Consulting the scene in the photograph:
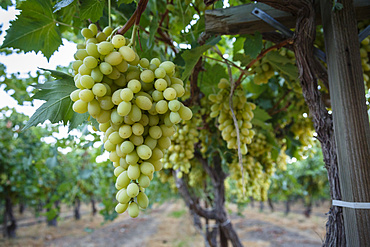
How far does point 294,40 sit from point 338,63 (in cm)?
18

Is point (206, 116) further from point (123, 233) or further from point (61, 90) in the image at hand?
point (123, 233)

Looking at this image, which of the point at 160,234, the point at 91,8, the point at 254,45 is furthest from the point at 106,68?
the point at 160,234

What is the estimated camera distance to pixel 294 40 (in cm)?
90

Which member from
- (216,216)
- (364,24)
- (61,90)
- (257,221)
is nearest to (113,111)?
(61,90)

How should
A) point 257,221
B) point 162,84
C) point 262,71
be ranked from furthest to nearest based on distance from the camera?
1. point 257,221
2. point 262,71
3. point 162,84

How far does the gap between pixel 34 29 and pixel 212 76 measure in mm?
957

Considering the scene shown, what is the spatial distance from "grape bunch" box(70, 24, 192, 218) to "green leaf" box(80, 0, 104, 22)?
0.91 ft

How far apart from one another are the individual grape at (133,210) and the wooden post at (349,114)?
0.64 m

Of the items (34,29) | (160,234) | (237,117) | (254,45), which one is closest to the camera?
(34,29)

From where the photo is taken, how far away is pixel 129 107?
0.58 meters

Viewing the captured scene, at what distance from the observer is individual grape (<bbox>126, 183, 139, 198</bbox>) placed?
1.85ft

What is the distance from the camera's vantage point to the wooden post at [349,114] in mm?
728

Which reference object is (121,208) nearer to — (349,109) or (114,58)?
(114,58)

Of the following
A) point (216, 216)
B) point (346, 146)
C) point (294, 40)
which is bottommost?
point (216, 216)
